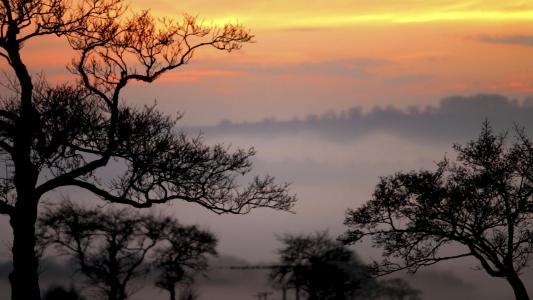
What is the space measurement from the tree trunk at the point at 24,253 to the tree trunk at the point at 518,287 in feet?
75.3

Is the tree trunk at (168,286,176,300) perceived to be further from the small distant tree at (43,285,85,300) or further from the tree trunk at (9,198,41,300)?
the tree trunk at (9,198,41,300)

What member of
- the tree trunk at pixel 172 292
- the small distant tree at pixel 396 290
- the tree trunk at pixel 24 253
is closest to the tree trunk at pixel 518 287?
the tree trunk at pixel 24 253

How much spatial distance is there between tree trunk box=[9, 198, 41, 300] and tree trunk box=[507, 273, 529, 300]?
75.3 ft

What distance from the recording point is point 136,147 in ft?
100

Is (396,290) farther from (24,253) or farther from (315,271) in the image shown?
(24,253)

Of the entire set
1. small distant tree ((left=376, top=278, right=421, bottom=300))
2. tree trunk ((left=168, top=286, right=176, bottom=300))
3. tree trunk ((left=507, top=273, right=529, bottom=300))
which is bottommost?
tree trunk ((left=507, top=273, right=529, bottom=300))

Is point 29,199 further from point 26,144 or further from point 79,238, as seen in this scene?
point 79,238

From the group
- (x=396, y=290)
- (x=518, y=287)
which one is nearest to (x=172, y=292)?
(x=518, y=287)

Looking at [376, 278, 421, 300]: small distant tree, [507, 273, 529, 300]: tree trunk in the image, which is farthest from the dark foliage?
[376, 278, 421, 300]: small distant tree

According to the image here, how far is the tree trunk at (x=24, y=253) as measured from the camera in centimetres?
2877

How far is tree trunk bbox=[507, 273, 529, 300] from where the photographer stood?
40.2 meters

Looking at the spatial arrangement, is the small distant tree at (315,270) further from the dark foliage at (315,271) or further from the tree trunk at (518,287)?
the tree trunk at (518,287)

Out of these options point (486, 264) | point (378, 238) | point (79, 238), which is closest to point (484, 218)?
point (486, 264)

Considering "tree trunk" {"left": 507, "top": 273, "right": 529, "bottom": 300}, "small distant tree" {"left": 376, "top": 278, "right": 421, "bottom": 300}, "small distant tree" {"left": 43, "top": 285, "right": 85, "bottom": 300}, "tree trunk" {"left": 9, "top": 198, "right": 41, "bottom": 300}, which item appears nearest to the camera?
"tree trunk" {"left": 9, "top": 198, "right": 41, "bottom": 300}
